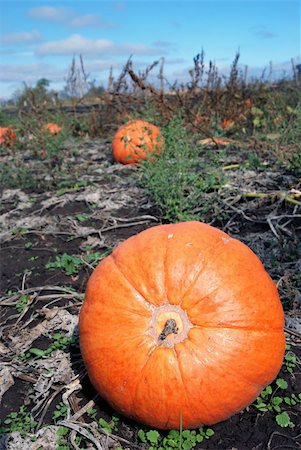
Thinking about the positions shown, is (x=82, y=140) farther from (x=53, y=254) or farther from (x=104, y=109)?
(x=53, y=254)

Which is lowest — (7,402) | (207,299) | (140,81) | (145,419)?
(7,402)

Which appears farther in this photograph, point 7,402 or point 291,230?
point 291,230

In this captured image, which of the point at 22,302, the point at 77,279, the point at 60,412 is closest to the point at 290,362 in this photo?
the point at 60,412

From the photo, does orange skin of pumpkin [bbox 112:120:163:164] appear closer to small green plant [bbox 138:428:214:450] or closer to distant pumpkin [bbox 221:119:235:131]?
distant pumpkin [bbox 221:119:235:131]

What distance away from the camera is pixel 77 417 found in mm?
2176

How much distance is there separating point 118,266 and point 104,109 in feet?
27.7

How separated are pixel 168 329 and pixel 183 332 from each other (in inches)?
3.1

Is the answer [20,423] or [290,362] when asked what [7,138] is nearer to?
[20,423]

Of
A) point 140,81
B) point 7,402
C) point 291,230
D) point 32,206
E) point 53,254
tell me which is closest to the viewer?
point 7,402

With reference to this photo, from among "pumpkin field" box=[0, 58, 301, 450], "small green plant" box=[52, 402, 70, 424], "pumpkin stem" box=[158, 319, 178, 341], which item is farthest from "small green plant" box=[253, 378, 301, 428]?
"small green plant" box=[52, 402, 70, 424]

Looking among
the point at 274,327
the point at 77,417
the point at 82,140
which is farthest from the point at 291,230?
the point at 82,140

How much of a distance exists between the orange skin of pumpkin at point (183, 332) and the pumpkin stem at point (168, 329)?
0.07 ft

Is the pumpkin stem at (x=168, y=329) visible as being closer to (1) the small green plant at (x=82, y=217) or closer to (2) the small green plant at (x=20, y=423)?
(2) the small green plant at (x=20, y=423)

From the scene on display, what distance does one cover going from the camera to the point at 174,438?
6.68 ft
